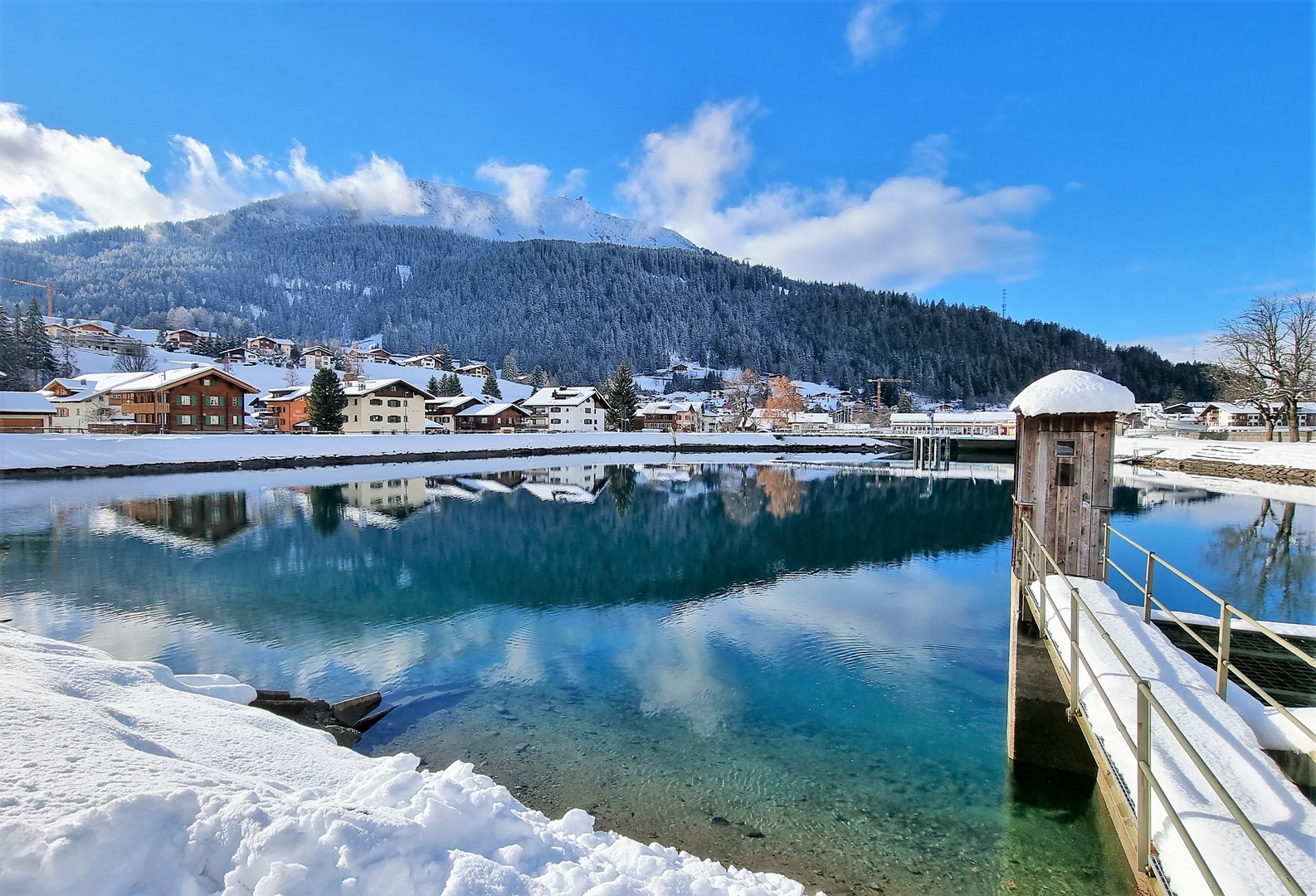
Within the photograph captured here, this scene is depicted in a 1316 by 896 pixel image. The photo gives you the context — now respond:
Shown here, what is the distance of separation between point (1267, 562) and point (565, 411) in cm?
7117

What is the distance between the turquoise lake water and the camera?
19.5 ft

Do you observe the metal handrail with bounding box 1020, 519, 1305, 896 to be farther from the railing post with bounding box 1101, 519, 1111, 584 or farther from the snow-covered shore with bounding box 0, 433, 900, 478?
the snow-covered shore with bounding box 0, 433, 900, 478

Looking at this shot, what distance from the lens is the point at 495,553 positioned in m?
18.7

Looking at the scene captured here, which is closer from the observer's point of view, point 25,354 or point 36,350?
point 25,354

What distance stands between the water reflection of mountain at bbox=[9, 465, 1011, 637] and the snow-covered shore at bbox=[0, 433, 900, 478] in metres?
17.8

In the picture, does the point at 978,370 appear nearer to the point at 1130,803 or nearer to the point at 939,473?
the point at 939,473

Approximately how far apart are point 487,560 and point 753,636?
30.7 ft

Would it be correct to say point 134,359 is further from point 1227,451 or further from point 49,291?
point 1227,451

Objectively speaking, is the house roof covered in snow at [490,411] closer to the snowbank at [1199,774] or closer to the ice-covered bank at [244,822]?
the ice-covered bank at [244,822]

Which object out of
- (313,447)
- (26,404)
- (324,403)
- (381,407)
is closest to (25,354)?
(26,404)

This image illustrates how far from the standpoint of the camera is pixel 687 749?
→ 7270 millimetres

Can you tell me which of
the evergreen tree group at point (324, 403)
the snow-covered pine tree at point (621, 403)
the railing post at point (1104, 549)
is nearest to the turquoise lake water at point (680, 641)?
the railing post at point (1104, 549)

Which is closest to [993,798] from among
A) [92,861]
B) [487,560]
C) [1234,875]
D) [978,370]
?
[1234,875]

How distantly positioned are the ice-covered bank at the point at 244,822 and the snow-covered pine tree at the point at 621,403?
75.4 m
